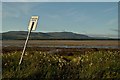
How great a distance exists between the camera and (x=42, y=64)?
19.8 m

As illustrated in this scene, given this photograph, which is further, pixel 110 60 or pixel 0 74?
pixel 110 60

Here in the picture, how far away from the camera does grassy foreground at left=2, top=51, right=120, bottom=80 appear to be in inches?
749

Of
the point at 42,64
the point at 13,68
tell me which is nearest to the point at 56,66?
the point at 42,64

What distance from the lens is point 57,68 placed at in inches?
771

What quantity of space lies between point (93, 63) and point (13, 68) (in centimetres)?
364

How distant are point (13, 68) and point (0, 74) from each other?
24.1 inches

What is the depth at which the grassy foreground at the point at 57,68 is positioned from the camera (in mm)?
19031

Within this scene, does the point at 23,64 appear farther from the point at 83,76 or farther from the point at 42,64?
the point at 83,76

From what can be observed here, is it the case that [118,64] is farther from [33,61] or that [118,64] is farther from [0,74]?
[0,74]

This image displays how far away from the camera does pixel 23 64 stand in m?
19.8

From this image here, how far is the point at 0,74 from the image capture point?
1922 cm

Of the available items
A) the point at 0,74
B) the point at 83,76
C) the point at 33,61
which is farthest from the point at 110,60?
the point at 0,74

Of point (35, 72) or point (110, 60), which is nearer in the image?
point (35, 72)

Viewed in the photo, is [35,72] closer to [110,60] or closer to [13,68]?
[13,68]
